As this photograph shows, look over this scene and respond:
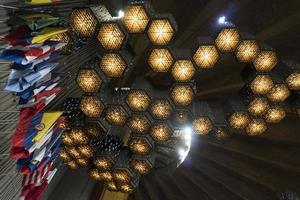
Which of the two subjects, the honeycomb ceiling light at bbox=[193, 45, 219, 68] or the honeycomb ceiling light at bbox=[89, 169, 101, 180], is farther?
the honeycomb ceiling light at bbox=[89, 169, 101, 180]

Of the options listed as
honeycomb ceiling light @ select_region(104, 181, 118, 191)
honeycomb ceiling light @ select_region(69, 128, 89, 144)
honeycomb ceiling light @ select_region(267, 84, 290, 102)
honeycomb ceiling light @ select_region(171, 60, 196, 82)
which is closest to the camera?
honeycomb ceiling light @ select_region(171, 60, 196, 82)

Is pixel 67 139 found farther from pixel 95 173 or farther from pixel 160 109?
pixel 160 109

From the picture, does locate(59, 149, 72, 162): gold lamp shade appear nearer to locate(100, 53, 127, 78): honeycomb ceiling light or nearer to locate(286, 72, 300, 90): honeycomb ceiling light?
locate(100, 53, 127, 78): honeycomb ceiling light

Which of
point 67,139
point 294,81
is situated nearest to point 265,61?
point 294,81

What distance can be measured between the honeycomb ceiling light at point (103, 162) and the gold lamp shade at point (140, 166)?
0.40m

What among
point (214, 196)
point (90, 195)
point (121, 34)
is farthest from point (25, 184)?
point (214, 196)

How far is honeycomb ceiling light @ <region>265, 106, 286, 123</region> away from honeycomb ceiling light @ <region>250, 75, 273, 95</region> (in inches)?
11.1

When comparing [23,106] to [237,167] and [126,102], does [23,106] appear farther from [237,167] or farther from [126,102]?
[237,167]

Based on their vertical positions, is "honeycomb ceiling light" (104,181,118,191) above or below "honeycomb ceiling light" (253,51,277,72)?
below

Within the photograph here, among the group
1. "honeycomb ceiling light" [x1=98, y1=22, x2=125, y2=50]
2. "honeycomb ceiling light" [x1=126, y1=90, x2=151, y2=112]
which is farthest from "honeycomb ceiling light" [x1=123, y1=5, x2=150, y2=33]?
"honeycomb ceiling light" [x1=126, y1=90, x2=151, y2=112]

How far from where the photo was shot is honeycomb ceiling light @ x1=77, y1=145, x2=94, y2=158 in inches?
187

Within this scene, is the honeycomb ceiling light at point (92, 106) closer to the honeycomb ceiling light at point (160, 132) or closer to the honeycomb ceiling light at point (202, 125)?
the honeycomb ceiling light at point (160, 132)

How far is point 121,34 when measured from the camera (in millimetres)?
3186

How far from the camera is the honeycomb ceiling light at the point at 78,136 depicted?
4.43 meters
